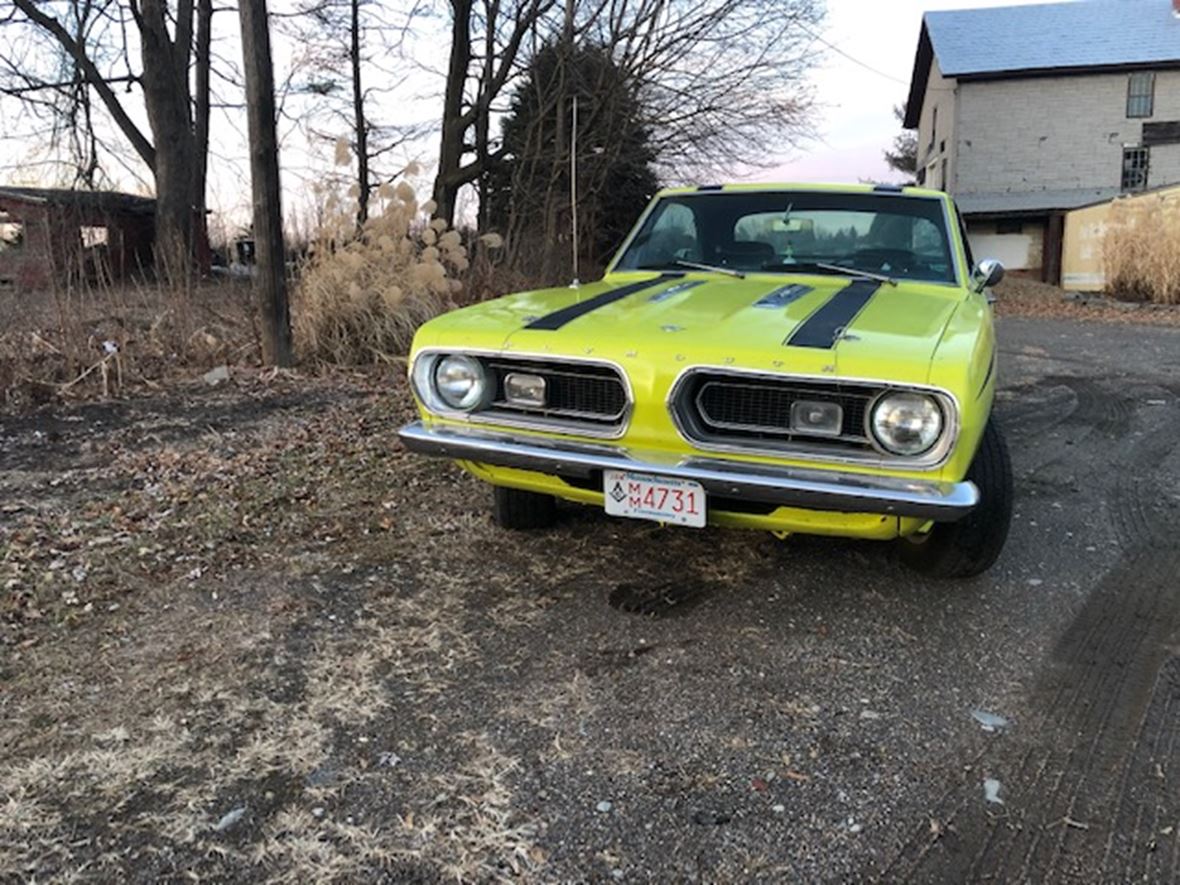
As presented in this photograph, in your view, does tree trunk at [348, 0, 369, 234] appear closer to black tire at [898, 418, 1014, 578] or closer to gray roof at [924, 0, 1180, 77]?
black tire at [898, 418, 1014, 578]

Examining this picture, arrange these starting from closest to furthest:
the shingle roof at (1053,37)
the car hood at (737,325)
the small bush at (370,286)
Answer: the car hood at (737,325) → the small bush at (370,286) → the shingle roof at (1053,37)

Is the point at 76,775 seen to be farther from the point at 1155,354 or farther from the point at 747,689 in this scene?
the point at 1155,354

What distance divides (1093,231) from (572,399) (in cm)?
2482

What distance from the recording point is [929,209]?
14.1 ft

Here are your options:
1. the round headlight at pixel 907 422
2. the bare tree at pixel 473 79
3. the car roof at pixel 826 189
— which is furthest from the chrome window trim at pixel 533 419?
the bare tree at pixel 473 79

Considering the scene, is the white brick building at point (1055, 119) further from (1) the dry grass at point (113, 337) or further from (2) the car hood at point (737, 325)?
(2) the car hood at point (737, 325)

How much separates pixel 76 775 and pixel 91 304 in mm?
6533

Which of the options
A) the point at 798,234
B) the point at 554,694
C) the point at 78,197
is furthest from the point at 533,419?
the point at 78,197

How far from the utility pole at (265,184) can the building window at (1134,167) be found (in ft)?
101

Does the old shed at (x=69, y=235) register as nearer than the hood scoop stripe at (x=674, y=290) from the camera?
No

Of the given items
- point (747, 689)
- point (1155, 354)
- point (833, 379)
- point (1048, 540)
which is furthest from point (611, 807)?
point (1155, 354)

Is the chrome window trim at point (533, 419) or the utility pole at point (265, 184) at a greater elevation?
the utility pole at point (265, 184)

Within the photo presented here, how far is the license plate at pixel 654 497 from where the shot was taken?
2.86 meters

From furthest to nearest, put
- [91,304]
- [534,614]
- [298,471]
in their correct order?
[91,304] < [298,471] < [534,614]
